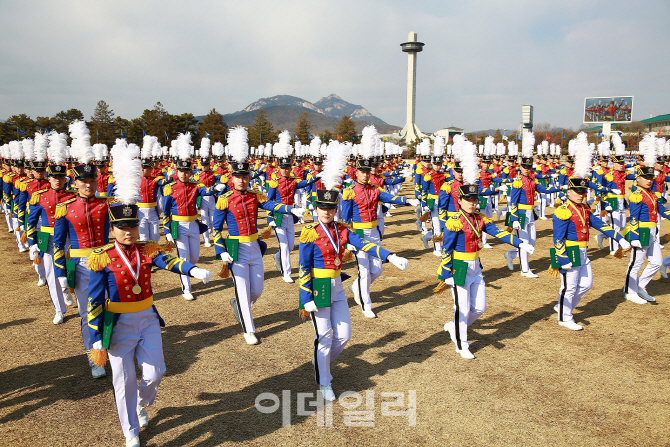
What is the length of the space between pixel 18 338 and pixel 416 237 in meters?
12.5

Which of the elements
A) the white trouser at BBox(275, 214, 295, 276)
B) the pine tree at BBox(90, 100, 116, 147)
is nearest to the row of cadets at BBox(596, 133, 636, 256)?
the white trouser at BBox(275, 214, 295, 276)

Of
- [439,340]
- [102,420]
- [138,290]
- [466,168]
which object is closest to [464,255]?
[439,340]

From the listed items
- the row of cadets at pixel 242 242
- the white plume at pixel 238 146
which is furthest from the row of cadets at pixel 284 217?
the row of cadets at pixel 242 242

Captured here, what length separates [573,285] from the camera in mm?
7797

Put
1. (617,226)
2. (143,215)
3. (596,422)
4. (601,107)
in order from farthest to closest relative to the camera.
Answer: (601,107), (617,226), (143,215), (596,422)

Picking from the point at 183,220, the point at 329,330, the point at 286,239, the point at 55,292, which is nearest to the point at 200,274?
the point at 329,330

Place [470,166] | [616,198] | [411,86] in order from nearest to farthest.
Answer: [470,166]
[616,198]
[411,86]

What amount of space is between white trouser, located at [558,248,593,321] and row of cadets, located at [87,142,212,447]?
6295mm

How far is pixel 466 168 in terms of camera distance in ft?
27.3

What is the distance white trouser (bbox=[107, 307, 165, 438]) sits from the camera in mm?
4578

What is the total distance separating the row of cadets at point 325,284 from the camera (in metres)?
5.52

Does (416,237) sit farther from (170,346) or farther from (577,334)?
(170,346)

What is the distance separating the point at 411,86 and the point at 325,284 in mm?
141553

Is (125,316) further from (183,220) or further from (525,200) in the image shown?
(525,200)
